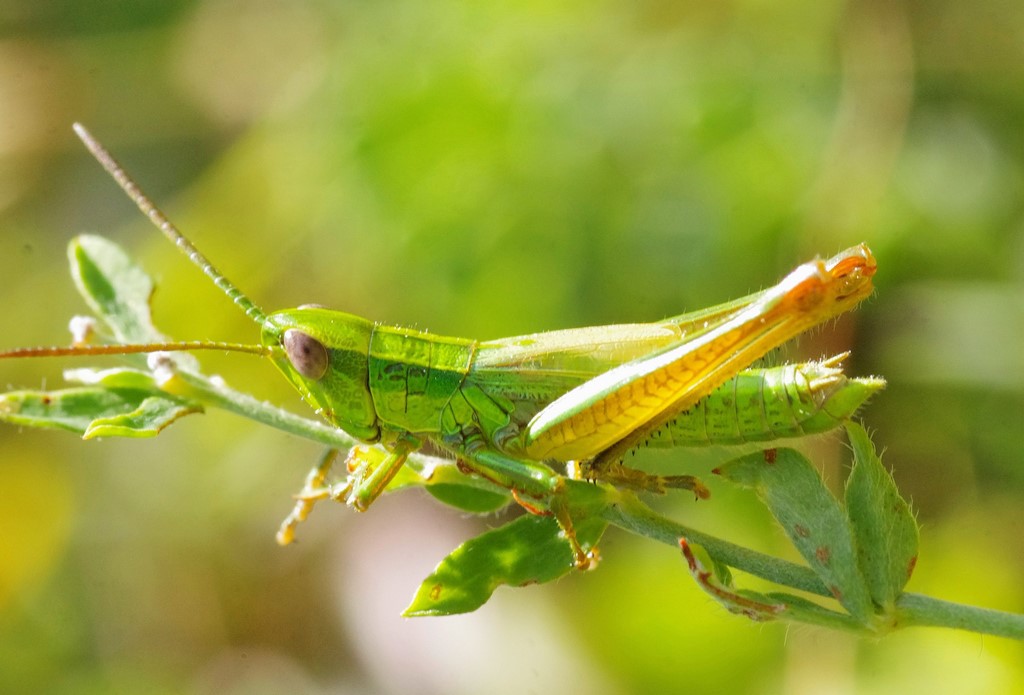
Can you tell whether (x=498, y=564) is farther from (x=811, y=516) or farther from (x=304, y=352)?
(x=304, y=352)

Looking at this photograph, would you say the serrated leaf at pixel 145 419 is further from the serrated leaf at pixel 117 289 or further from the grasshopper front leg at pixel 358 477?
the grasshopper front leg at pixel 358 477

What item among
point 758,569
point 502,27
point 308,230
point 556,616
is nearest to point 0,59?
point 308,230

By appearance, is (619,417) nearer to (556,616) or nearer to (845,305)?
(845,305)

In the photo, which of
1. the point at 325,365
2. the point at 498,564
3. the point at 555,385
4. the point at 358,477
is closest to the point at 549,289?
the point at 555,385

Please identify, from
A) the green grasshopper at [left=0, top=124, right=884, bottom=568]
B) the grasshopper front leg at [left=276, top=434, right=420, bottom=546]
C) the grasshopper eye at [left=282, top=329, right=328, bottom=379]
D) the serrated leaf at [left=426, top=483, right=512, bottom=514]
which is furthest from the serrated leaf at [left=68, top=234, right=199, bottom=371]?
the serrated leaf at [left=426, top=483, right=512, bottom=514]

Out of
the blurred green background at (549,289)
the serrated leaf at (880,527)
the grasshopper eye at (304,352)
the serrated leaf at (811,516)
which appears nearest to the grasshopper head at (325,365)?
the grasshopper eye at (304,352)

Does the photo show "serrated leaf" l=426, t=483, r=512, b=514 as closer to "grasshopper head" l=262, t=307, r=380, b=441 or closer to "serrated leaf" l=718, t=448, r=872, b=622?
"grasshopper head" l=262, t=307, r=380, b=441
